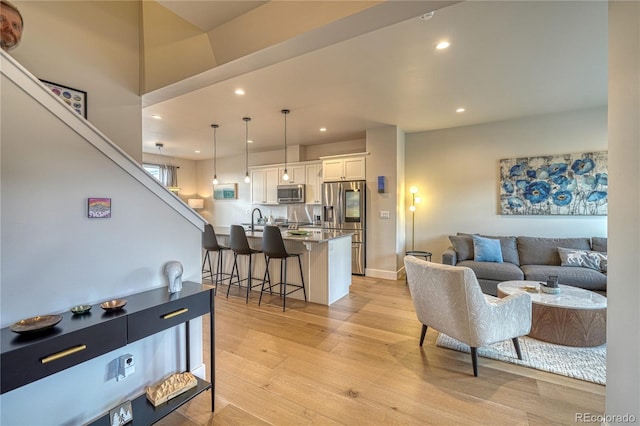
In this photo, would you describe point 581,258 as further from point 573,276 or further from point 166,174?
point 166,174

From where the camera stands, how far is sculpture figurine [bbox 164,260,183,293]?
1.72m

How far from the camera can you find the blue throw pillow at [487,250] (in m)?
4.10

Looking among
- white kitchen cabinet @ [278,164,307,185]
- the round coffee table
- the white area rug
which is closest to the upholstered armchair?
the white area rug

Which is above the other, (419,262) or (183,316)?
(419,262)

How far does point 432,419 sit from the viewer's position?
1699 mm

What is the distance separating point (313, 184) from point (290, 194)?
0.65 m

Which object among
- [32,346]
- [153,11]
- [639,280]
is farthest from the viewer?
[153,11]

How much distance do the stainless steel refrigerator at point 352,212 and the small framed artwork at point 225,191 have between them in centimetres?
352

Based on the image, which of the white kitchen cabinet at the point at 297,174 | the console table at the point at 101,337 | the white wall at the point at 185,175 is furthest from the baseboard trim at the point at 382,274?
the white wall at the point at 185,175

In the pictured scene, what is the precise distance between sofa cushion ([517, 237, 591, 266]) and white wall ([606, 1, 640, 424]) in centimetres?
309

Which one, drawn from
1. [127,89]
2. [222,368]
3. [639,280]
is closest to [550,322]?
[639,280]

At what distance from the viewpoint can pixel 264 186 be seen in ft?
23.0

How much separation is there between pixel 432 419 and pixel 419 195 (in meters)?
4.26

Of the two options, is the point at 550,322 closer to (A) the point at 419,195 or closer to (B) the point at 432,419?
(B) the point at 432,419
